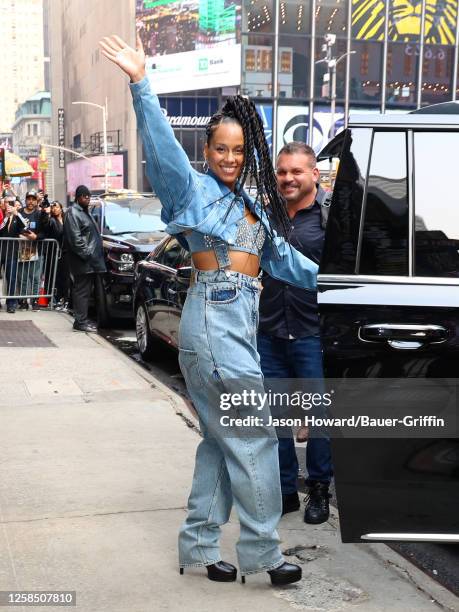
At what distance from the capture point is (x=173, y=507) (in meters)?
4.31

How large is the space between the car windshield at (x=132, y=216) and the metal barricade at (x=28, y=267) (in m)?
1.28

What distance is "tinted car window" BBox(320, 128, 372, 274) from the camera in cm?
301

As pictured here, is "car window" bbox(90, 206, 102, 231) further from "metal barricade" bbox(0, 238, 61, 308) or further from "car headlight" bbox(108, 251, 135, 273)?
"car headlight" bbox(108, 251, 135, 273)

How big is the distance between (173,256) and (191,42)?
170 feet

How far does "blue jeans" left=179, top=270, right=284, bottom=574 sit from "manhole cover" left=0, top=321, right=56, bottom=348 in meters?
6.27

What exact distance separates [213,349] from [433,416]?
2.75 feet

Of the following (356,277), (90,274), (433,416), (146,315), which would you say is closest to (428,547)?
(433,416)

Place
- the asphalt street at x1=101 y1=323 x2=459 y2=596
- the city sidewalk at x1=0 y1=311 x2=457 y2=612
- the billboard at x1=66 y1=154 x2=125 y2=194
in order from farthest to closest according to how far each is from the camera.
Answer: the billboard at x1=66 y1=154 x2=125 y2=194
the asphalt street at x1=101 y1=323 x2=459 y2=596
the city sidewalk at x1=0 y1=311 x2=457 y2=612

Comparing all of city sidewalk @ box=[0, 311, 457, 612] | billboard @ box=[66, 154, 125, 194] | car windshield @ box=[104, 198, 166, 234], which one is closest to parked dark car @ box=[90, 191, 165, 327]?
car windshield @ box=[104, 198, 166, 234]

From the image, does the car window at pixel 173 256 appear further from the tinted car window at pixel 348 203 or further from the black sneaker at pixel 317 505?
the tinted car window at pixel 348 203

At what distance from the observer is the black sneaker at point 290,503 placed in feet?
14.1

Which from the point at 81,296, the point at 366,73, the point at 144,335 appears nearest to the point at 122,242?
the point at 81,296

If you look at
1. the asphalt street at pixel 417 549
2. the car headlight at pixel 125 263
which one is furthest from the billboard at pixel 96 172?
the asphalt street at pixel 417 549

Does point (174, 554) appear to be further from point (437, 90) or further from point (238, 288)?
point (437, 90)
